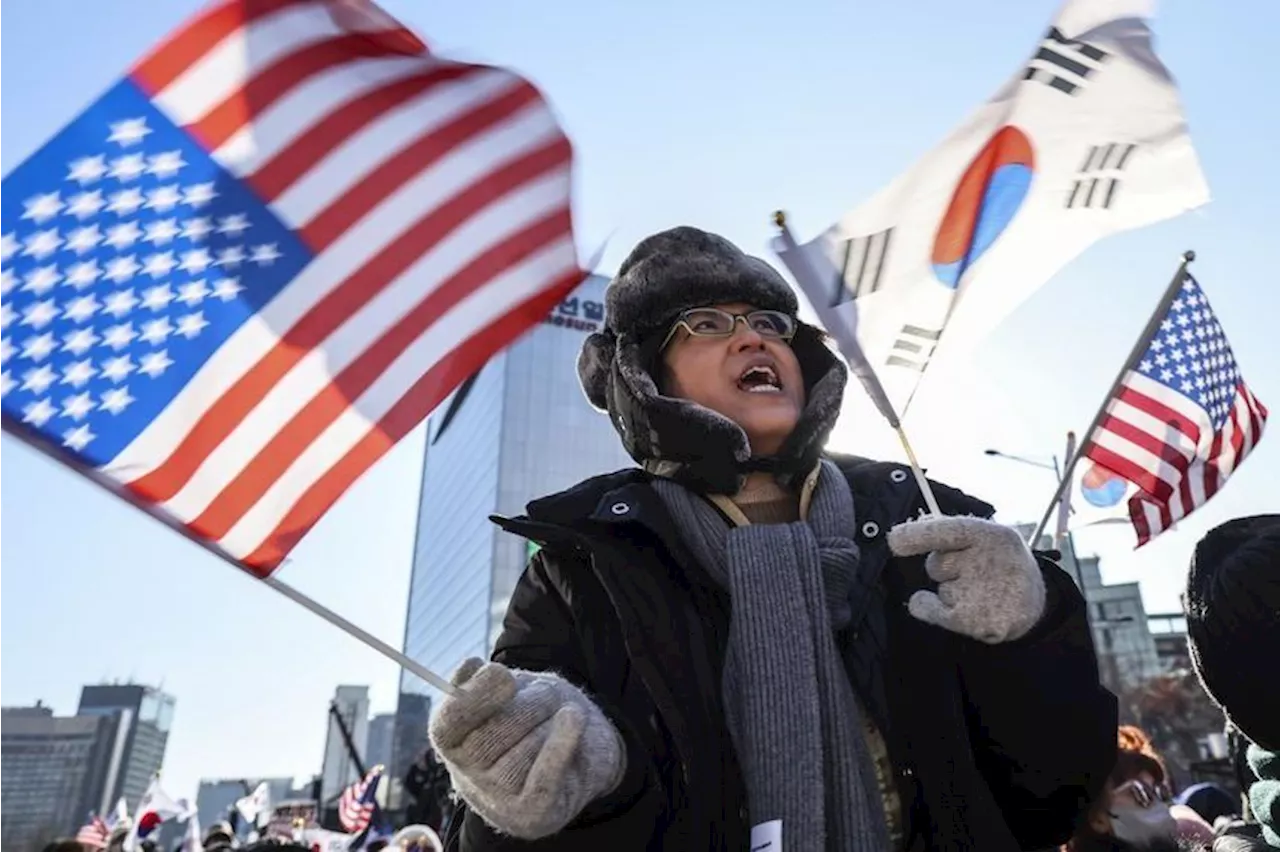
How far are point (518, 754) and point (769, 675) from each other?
0.57 metres

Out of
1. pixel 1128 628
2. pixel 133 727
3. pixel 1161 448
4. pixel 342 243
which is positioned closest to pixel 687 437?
pixel 342 243

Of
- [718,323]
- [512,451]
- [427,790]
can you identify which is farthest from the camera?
[512,451]

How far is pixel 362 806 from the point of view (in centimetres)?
1593

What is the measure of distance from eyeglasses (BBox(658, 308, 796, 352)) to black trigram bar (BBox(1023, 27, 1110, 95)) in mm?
1172

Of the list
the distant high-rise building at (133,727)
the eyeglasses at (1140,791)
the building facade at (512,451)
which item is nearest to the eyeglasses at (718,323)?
the eyeglasses at (1140,791)

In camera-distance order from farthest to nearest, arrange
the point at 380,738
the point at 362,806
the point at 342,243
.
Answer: the point at 380,738 < the point at 362,806 < the point at 342,243

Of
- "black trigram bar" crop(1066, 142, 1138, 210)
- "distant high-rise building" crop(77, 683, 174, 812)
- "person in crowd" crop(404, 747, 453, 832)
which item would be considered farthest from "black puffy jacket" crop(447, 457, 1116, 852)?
"distant high-rise building" crop(77, 683, 174, 812)

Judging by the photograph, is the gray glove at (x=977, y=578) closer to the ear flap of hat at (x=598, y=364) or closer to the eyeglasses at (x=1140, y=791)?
the ear flap of hat at (x=598, y=364)

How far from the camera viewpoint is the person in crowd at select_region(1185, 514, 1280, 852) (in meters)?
1.73

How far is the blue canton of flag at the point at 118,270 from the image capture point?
1859 millimetres

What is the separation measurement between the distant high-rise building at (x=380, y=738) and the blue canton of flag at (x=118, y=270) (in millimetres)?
129078

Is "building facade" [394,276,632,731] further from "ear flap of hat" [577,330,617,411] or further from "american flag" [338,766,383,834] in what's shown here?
"ear flap of hat" [577,330,617,411]

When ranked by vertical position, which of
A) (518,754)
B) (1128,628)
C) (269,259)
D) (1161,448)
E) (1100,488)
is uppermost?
(1128,628)

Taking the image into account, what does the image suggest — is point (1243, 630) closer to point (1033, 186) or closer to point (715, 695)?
point (715, 695)
